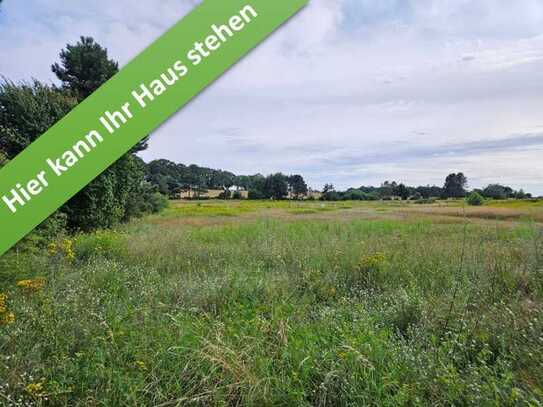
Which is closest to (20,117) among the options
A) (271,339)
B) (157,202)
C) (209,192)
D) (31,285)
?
(31,285)

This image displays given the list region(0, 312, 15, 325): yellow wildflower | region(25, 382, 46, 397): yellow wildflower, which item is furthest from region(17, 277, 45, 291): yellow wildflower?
region(25, 382, 46, 397): yellow wildflower

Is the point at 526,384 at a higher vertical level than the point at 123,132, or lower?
lower

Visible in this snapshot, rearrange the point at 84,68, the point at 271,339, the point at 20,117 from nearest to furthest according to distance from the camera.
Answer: the point at 271,339 < the point at 20,117 < the point at 84,68

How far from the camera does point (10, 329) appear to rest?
248cm

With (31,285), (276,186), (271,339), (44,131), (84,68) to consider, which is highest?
(84,68)

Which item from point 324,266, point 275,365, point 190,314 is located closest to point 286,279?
point 324,266

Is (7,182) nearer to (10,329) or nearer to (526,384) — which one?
(10,329)

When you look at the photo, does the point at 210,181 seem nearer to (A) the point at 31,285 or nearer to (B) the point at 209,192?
(B) the point at 209,192

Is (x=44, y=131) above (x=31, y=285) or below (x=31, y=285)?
above

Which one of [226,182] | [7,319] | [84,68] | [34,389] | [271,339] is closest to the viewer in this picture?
[34,389]

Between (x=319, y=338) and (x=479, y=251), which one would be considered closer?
(x=319, y=338)

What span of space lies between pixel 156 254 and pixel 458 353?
5.14 meters

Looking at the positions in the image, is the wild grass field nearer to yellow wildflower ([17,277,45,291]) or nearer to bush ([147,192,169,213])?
yellow wildflower ([17,277,45,291])

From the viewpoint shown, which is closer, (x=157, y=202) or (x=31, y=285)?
(x=31, y=285)
